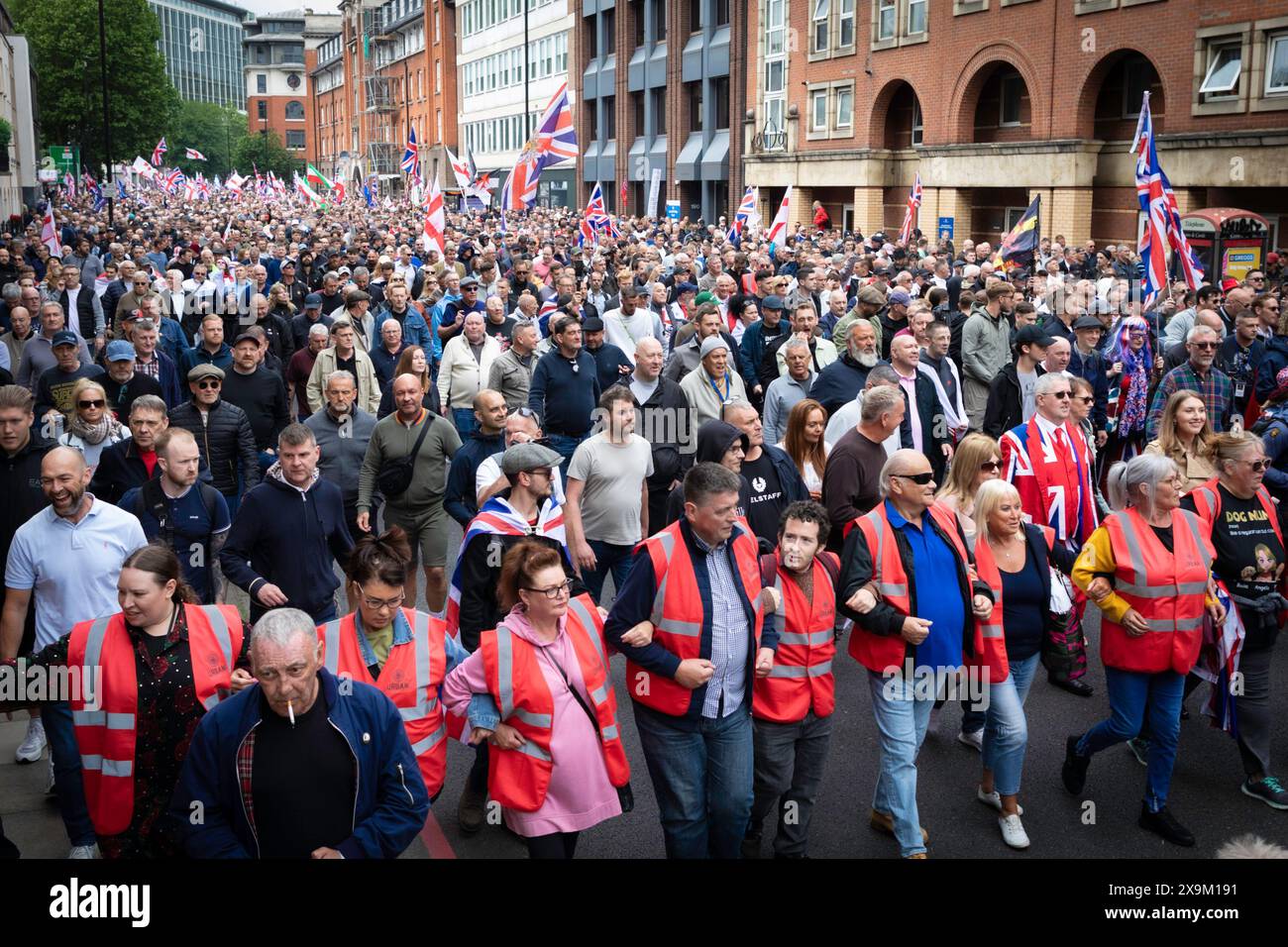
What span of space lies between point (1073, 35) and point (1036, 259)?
1164 cm

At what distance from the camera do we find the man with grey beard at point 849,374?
9.41m

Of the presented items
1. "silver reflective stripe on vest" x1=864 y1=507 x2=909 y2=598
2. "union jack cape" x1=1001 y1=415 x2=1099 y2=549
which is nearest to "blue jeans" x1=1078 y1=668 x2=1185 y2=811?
"silver reflective stripe on vest" x1=864 y1=507 x2=909 y2=598

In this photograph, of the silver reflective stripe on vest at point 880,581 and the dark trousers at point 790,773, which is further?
the silver reflective stripe on vest at point 880,581

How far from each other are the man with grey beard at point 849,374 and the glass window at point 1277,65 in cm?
2178

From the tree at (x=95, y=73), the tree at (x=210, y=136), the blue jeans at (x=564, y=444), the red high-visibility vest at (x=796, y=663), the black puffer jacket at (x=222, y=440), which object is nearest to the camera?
the red high-visibility vest at (x=796, y=663)

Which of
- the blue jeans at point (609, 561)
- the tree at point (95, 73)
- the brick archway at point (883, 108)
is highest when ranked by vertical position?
the tree at point (95, 73)

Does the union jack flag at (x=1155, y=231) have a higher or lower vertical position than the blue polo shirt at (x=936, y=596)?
higher

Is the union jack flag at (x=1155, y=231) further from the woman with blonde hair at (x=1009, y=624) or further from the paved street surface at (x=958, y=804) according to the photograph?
the woman with blonde hair at (x=1009, y=624)

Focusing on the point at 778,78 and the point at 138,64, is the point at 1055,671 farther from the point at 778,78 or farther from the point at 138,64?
the point at 138,64

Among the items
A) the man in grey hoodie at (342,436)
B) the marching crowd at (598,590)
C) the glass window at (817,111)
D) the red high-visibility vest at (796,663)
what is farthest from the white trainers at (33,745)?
the glass window at (817,111)

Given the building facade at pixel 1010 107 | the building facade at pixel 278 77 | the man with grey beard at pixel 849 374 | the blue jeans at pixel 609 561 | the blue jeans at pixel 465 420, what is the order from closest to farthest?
the blue jeans at pixel 609 561
the man with grey beard at pixel 849 374
the blue jeans at pixel 465 420
the building facade at pixel 1010 107
the building facade at pixel 278 77

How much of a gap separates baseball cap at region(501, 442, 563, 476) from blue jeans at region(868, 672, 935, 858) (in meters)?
1.95

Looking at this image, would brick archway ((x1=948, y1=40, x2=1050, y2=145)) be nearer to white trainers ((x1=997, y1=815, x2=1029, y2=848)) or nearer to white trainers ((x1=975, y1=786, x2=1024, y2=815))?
white trainers ((x1=975, y1=786, x2=1024, y2=815))

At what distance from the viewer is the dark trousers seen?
5523 millimetres
